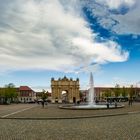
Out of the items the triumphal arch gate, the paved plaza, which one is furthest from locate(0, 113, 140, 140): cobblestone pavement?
the triumphal arch gate

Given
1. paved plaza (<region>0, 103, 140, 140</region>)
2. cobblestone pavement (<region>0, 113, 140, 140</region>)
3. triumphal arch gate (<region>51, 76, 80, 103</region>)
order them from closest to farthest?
cobblestone pavement (<region>0, 113, 140, 140</region>)
paved plaza (<region>0, 103, 140, 140</region>)
triumphal arch gate (<region>51, 76, 80, 103</region>)

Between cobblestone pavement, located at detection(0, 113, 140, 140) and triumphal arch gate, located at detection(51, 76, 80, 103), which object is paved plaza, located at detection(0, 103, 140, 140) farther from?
triumphal arch gate, located at detection(51, 76, 80, 103)

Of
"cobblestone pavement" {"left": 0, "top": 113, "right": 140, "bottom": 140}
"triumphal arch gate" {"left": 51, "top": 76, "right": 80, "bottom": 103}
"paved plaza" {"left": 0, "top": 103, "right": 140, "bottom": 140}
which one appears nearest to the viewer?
"cobblestone pavement" {"left": 0, "top": 113, "right": 140, "bottom": 140}

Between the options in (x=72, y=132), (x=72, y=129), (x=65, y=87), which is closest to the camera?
(x=72, y=132)

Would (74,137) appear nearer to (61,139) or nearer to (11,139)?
(61,139)

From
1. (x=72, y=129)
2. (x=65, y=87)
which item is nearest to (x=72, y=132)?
(x=72, y=129)

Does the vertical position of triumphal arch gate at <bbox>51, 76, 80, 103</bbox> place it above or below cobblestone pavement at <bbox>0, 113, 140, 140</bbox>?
above

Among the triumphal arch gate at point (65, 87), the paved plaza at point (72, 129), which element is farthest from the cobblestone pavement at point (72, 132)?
the triumphal arch gate at point (65, 87)

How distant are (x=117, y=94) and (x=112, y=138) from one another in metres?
147

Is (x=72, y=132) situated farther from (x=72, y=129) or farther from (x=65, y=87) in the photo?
(x=65, y=87)

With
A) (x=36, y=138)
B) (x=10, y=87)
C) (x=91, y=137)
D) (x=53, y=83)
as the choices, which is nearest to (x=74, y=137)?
(x=91, y=137)

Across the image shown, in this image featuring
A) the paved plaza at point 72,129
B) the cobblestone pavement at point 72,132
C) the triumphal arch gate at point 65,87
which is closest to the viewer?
the cobblestone pavement at point 72,132

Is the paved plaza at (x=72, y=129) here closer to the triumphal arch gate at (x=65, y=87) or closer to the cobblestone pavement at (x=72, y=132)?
the cobblestone pavement at (x=72, y=132)

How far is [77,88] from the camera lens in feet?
520
